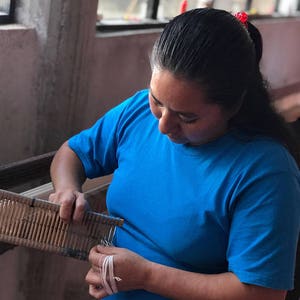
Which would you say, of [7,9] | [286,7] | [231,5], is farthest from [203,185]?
[286,7]

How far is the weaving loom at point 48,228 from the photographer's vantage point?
105 centimetres

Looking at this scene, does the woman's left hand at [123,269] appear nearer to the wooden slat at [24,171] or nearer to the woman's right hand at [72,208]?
the woman's right hand at [72,208]

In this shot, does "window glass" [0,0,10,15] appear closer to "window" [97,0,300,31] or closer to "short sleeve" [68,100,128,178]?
"window" [97,0,300,31]

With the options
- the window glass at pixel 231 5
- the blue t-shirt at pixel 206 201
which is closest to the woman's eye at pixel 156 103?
the blue t-shirt at pixel 206 201

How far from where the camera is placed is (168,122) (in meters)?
0.98

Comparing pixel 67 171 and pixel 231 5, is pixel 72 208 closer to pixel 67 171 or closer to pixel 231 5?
pixel 67 171

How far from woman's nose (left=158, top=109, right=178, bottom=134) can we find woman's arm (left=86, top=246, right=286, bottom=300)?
0.24m

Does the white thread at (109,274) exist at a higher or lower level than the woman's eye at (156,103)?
lower

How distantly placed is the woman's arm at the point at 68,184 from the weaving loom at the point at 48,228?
19mm

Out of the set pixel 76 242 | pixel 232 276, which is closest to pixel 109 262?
pixel 76 242

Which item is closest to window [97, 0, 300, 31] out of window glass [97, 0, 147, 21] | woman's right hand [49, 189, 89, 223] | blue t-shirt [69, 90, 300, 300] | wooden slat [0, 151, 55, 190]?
window glass [97, 0, 147, 21]

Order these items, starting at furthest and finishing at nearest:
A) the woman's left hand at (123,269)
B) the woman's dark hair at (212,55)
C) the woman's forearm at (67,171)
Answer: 1. the woman's forearm at (67,171)
2. the woman's left hand at (123,269)
3. the woman's dark hair at (212,55)

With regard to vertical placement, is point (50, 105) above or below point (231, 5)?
below

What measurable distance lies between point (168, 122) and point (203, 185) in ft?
0.46
